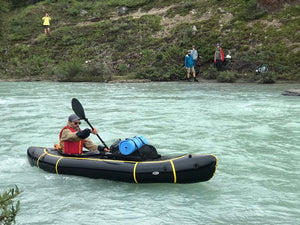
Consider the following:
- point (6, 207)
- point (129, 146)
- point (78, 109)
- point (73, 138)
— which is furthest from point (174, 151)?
point (6, 207)

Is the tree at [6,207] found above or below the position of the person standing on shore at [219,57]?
below

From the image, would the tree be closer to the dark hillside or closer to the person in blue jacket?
the person in blue jacket

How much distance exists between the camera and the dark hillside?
19.5 meters

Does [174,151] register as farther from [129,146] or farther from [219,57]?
[219,57]

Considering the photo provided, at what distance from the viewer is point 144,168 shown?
5.90 m

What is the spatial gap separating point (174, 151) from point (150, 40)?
15.8 meters

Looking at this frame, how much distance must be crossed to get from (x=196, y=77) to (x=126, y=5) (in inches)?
368

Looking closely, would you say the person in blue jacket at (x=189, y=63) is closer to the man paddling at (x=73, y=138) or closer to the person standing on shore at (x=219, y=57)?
the person standing on shore at (x=219, y=57)

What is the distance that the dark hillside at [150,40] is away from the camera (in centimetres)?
1952

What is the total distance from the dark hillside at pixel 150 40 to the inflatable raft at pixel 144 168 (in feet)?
43.9

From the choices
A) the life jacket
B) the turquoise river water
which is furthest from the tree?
the life jacket

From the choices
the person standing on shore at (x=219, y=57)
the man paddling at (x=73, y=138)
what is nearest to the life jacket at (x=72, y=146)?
the man paddling at (x=73, y=138)

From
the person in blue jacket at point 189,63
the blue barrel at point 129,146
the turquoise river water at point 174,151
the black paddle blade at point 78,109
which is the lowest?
the turquoise river water at point 174,151

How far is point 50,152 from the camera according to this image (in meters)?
6.90
